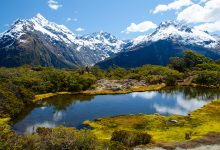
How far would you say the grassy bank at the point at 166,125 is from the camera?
290 feet

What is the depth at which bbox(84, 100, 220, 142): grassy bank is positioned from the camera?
290 ft

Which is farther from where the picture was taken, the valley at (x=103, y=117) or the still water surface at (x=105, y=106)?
the still water surface at (x=105, y=106)

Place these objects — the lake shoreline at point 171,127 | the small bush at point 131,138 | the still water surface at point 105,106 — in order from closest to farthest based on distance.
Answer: the small bush at point 131,138
the lake shoreline at point 171,127
the still water surface at point 105,106

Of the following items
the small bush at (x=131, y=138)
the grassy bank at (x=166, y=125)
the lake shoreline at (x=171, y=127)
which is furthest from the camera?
the grassy bank at (x=166, y=125)

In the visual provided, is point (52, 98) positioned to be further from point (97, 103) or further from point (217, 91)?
point (217, 91)

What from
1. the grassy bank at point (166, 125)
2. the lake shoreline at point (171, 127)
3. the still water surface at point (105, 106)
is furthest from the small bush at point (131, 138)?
the still water surface at point (105, 106)

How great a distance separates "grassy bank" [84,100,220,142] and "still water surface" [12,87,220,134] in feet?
28.8

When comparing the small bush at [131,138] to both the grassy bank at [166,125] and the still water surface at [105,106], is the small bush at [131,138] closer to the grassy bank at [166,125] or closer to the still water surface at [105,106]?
the grassy bank at [166,125]

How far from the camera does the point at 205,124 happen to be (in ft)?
329

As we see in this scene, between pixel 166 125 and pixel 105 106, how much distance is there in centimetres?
4960

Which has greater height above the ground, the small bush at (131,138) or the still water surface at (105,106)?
the still water surface at (105,106)

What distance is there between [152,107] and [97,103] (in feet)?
86.9

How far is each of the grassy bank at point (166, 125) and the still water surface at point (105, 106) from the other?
878 cm

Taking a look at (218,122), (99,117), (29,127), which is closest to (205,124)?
(218,122)
